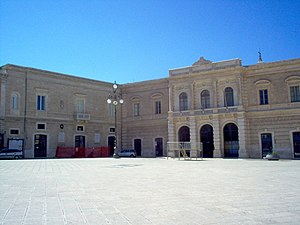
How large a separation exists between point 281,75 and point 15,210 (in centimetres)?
2778

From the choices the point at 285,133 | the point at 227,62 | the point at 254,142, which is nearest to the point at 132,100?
the point at 227,62

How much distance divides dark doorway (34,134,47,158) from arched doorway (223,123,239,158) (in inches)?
756

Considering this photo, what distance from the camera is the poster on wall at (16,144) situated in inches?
1142

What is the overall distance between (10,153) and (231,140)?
2173 centimetres

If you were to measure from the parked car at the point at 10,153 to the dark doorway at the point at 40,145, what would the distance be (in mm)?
2335

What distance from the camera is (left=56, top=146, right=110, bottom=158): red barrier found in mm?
33031

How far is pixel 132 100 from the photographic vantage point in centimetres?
3956

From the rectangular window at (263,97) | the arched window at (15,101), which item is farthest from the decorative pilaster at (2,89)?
the rectangular window at (263,97)

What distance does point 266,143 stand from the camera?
29203 mm

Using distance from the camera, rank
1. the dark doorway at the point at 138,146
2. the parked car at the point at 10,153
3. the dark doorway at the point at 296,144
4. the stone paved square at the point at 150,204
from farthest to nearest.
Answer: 1. the dark doorway at the point at 138,146
2. the dark doorway at the point at 296,144
3. the parked car at the point at 10,153
4. the stone paved square at the point at 150,204

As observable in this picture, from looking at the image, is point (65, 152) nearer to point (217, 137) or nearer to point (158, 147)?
point (158, 147)

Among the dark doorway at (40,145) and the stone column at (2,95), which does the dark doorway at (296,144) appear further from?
the stone column at (2,95)

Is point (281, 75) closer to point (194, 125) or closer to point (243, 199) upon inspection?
point (194, 125)

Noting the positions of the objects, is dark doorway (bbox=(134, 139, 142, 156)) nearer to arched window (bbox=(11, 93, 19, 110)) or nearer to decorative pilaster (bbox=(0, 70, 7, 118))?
arched window (bbox=(11, 93, 19, 110))
